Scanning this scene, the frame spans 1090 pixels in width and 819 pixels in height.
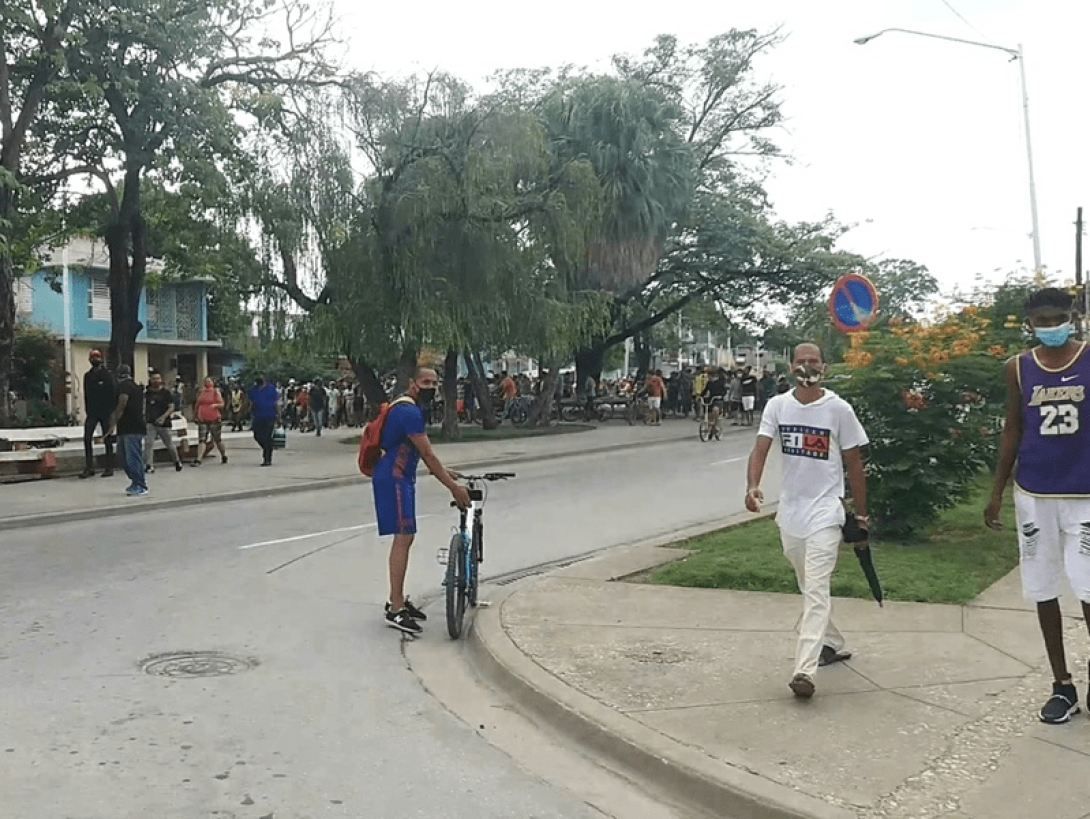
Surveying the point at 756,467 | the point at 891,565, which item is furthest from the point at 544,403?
the point at 756,467

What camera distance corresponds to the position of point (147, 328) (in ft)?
152

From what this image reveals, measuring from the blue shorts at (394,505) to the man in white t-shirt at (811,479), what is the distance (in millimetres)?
2590

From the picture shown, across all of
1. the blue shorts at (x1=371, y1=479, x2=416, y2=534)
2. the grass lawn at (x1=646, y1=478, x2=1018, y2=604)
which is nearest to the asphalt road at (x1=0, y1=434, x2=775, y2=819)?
the blue shorts at (x1=371, y1=479, x2=416, y2=534)

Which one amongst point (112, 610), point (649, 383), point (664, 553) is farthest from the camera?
point (649, 383)

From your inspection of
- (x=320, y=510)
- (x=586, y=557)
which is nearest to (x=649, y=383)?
(x=320, y=510)

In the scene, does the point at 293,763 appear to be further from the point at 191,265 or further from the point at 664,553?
the point at 191,265

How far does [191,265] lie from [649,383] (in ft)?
48.6

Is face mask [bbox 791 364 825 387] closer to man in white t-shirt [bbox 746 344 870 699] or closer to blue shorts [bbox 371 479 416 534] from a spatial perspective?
man in white t-shirt [bbox 746 344 870 699]

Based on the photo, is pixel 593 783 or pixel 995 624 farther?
pixel 995 624

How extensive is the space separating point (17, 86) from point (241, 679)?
1817cm

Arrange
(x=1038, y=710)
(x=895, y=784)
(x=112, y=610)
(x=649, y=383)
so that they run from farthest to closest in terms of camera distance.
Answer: (x=649, y=383) < (x=112, y=610) < (x=1038, y=710) < (x=895, y=784)

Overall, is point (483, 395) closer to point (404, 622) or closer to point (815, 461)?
point (404, 622)

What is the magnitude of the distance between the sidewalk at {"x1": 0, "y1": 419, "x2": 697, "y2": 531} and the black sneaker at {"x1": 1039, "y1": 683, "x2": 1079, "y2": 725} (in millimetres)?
11846

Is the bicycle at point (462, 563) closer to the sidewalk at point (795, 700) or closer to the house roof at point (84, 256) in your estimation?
the sidewalk at point (795, 700)
